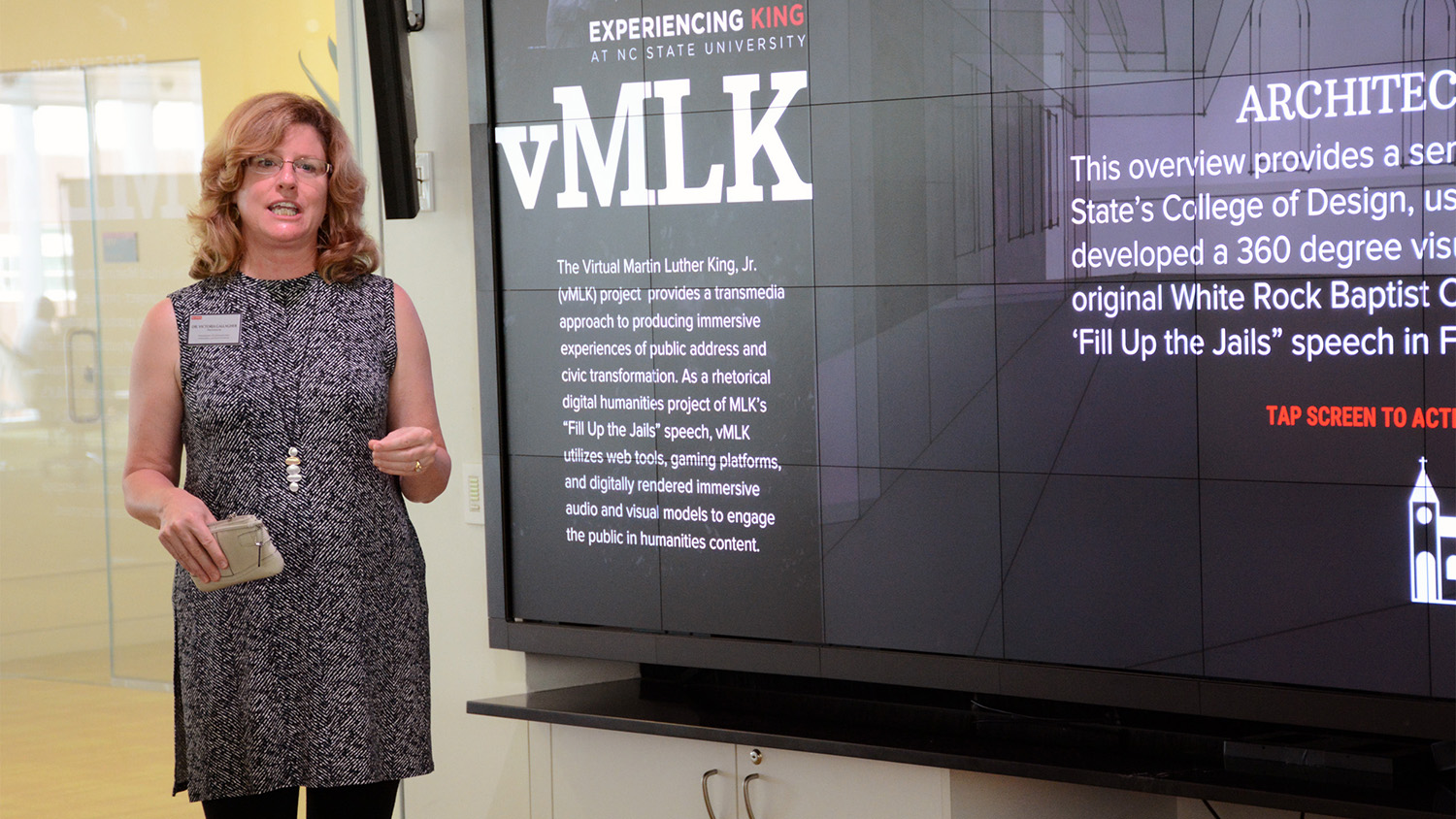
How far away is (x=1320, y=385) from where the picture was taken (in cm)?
241

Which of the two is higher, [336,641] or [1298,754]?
[336,641]

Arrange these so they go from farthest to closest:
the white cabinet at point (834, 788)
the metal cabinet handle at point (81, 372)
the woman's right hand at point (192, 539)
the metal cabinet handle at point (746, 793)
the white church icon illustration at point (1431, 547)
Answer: the metal cabinet handle at point (81, 372)
the metal cabinet handle at point (746, 793)
the white cabinet at point (834, 788)
the white church icon illustration at point (1431, 547)
the woman's right hand at point (192, 539)

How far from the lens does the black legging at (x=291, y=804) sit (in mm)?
2141

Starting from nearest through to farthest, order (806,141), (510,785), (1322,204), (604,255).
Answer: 1. (1322,204)
2. (806,141)
3. (604,255)
4. (510,785)

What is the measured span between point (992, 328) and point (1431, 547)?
0.84 m

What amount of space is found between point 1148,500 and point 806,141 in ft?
3.18

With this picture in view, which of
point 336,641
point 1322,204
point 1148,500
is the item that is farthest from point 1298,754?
point 336,641

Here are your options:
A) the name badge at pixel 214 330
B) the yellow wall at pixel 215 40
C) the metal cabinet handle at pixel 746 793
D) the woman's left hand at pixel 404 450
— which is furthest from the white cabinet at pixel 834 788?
the yellow wall at pixel 215 40

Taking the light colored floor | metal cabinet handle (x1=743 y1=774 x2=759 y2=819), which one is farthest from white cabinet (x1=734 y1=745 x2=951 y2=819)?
the light colored floor

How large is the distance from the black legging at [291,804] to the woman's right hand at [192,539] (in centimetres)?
40

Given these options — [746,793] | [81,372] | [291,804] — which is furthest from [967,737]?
[81,372]

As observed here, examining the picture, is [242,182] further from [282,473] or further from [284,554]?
[284,554]

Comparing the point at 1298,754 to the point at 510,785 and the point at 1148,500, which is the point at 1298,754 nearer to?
the point at 1148,500

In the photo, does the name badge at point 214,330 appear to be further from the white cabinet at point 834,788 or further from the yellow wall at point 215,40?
the yellow wall at point 215,40
